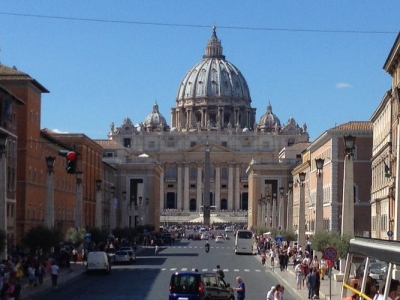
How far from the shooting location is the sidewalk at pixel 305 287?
33.4 m

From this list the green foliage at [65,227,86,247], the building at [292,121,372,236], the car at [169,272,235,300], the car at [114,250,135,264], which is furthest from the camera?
the building at [292,121,372,236]

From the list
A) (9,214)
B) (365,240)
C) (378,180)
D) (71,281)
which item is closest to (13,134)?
(9,214)

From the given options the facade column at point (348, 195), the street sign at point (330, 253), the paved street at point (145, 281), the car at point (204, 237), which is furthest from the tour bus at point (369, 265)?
the car at point (204, 237)

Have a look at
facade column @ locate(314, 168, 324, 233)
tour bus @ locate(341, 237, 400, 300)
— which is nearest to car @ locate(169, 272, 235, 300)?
tour bus @ locate(341, 237, 400, 300)

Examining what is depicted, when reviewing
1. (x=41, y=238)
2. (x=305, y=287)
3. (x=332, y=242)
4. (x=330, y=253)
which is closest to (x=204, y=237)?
(x=41, y=238)

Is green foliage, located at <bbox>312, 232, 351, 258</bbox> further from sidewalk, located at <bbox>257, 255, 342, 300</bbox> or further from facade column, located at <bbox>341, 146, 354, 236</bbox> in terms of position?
sidewalk, located at <bbox>257, 255, 342, 300</bbox>

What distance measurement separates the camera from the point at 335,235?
3944cm

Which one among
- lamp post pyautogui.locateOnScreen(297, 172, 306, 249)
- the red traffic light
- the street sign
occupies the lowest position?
the street sign

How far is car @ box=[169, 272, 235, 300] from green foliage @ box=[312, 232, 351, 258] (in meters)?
8.99

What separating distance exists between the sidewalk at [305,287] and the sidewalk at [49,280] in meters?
8.68

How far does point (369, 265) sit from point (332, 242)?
22.7 metres

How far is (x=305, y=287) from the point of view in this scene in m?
39.1

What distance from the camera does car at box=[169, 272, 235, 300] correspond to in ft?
84.2

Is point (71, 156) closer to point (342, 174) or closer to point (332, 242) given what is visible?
point (332, 242)
